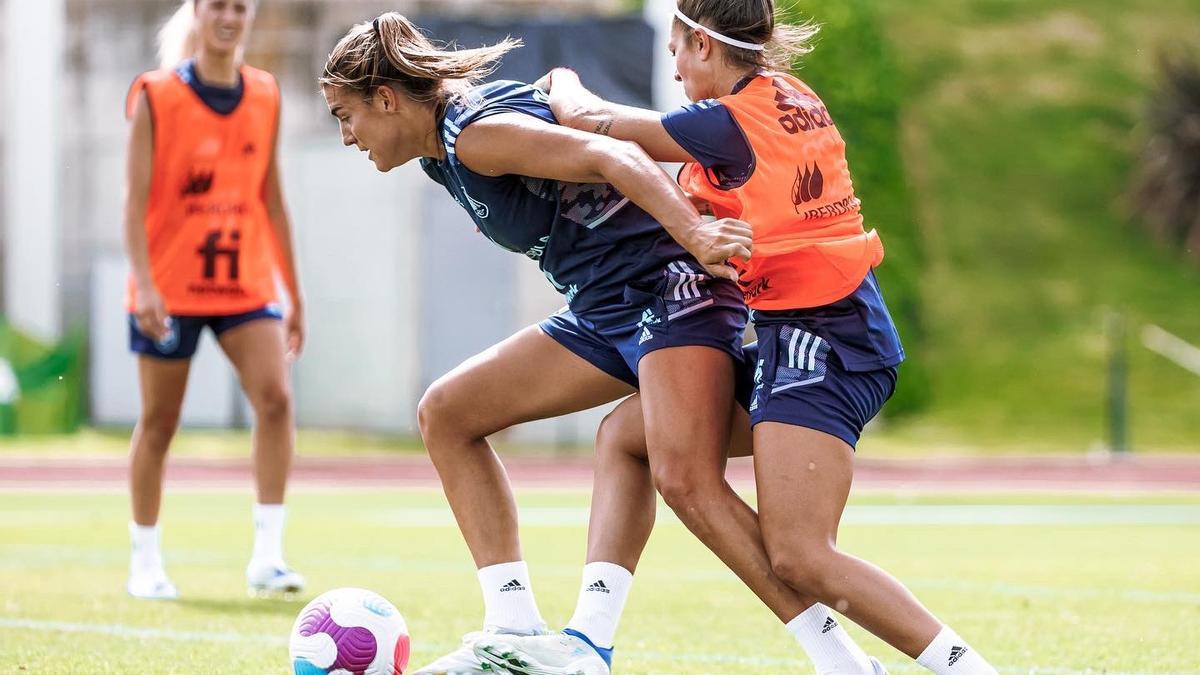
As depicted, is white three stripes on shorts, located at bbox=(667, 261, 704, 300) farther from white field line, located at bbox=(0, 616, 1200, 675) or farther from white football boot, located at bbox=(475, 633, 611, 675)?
white field line, located at bbox=(0, 616, 1200, 675)

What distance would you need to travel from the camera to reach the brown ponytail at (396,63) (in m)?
4.46

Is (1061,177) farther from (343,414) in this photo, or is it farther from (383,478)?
(383,478)

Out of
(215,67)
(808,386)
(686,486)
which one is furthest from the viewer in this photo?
(215,67)

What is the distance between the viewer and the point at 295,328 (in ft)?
24.0

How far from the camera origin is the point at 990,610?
258 inches

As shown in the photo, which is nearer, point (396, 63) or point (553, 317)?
point (396, 63)

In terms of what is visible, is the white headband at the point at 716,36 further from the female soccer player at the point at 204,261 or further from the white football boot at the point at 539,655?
the female soccer player at the point at 204,261

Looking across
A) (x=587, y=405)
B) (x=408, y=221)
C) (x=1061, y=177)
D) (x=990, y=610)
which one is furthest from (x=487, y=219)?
(x=1061, y=177)

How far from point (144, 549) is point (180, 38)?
2.23 metres

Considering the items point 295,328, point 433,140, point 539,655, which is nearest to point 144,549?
point 295,328

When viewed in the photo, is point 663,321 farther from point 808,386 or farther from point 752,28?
point 752,28

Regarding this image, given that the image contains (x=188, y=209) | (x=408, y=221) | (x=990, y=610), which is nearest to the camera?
(x=990, y=610)

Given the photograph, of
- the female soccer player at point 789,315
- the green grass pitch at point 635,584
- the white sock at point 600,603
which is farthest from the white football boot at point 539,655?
the green grass pitch at point 635,584

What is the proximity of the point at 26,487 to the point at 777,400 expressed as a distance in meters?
13.1
